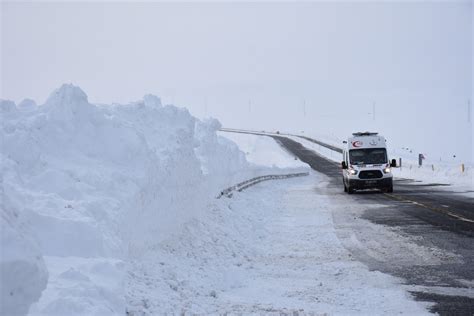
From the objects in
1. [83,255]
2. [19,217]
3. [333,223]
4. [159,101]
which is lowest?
[333,223]

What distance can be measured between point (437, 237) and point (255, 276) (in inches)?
221

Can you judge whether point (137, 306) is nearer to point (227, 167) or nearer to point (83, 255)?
point (83, 255)

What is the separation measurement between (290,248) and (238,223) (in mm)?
2753

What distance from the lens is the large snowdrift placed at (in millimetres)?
4496

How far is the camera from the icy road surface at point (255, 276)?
733 cm

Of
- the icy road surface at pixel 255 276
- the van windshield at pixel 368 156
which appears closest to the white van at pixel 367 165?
the van windshield at pixel 368 156

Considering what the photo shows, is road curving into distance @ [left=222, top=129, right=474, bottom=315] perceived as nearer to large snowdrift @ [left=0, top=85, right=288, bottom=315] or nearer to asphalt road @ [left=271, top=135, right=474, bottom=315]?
asphalt road @ [left=271, top=135, right=474, bottom=315]

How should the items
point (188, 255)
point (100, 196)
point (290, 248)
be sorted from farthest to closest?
point (290, 248)
point (188, 255)
point (100, 196)

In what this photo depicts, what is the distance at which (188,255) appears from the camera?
9906 millimetres

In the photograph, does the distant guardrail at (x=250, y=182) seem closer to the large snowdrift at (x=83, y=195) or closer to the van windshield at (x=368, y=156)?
the van windshield at (x=368, y=156)

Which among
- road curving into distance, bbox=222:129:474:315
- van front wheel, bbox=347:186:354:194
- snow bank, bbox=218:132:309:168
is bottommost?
van front wheel, bbox=347:186:354:194

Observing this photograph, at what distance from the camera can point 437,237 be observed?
13.1 meters

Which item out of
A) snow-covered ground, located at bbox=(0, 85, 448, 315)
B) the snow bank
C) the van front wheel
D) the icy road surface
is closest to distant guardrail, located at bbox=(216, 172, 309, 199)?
the snow bank

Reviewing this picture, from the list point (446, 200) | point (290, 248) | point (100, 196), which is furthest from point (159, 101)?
point (446, 200)
